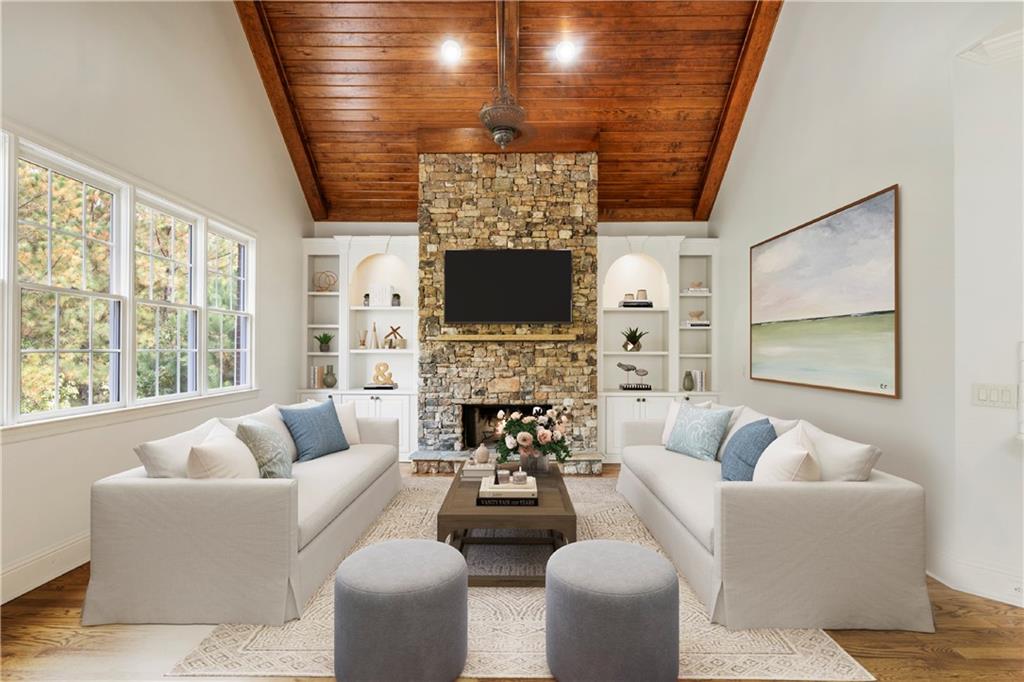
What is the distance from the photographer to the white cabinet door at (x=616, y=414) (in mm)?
5945

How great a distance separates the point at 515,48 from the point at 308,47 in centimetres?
190

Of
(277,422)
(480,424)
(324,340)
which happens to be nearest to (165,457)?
(277,422)

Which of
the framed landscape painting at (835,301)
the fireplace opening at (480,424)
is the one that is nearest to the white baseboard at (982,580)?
the framed landscape painting at (835,301)

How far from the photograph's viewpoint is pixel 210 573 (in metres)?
2.36

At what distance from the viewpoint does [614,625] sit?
6.16 feet

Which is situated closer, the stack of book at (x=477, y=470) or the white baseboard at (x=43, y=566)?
the white baseboard at (x=43, y=566)

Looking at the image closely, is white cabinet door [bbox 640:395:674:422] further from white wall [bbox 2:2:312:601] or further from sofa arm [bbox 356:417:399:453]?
white wall [bbox 2:2:312:601]

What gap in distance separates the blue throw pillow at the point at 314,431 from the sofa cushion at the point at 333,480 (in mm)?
63

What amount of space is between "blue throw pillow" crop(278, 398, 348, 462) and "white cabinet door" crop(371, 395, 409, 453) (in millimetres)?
1890

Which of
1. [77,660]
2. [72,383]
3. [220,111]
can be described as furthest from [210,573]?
[220,111]

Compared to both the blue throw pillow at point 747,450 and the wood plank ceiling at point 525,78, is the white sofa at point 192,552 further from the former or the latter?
the wood plank ceiling at point 525,78

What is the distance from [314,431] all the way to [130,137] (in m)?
2.24

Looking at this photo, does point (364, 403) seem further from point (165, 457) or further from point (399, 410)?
point (165, 457)

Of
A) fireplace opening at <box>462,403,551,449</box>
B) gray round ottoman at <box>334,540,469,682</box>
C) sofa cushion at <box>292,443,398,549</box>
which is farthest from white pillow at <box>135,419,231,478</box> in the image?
fireplace opening at <box>462,403,551,449</box>
